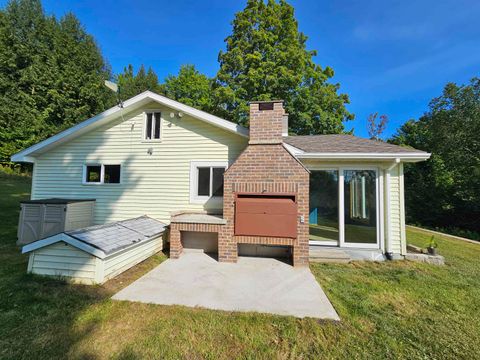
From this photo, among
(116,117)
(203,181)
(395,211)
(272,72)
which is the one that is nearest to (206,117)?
(203,181)

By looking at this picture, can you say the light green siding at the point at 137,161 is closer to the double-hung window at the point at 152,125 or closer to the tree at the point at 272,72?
the double-hung window at the point at 152,125

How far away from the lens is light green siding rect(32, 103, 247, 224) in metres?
6.85

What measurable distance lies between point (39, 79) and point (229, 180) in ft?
78.7

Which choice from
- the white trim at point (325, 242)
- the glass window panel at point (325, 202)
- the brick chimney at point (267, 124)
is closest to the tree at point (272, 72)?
the brick chimney at point (267, 124)

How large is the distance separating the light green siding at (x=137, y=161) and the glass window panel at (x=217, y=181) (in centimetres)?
38

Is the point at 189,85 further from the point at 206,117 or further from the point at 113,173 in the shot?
the point at 206,117

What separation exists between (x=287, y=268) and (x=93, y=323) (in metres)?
3.76

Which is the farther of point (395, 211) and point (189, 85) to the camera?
point (189, 85)

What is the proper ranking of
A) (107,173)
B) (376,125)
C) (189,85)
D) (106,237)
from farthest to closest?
(376,125) → (189,85) → (107,173) → (106,237)

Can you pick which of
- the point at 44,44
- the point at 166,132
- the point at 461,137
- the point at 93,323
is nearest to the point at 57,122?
the point at 44,44

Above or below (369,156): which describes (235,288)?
below

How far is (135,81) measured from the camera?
2722 cm

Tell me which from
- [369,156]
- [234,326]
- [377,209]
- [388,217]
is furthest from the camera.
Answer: [377,209]

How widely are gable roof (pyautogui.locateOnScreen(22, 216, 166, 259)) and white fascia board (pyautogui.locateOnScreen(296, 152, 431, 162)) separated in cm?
458
